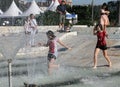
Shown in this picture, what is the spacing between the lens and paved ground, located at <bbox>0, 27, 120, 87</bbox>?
11344 millimetres

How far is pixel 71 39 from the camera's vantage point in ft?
68.6

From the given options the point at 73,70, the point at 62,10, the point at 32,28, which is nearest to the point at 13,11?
the point at 62,10

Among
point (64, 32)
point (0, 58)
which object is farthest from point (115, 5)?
point (0, 58)

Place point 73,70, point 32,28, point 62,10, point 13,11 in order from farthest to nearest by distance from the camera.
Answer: point 13,11, point 62,10, point 32,28, point 73,70

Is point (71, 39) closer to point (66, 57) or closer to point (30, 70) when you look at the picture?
point (66, 57)

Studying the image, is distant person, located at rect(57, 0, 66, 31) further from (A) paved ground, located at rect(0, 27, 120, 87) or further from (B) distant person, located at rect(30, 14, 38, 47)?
(B) distant person, located at rect(30, 14, 38, 47)

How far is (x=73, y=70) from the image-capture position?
44.9ft

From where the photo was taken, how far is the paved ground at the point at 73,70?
1134cm

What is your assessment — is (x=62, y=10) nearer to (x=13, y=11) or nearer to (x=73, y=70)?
(x=73, y=70)

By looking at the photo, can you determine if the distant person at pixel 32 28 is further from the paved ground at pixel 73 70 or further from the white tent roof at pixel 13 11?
the white tent roof at pixel 13 11

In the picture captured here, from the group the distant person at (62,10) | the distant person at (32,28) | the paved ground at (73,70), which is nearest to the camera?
the paved ground at (73,70)

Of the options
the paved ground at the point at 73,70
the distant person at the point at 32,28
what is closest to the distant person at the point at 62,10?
the paved ground at the point at 73,70

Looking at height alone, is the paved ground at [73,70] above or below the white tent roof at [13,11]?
below

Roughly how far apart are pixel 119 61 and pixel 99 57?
103 cm
